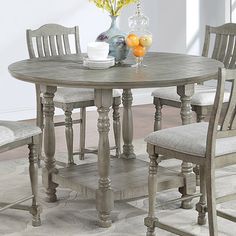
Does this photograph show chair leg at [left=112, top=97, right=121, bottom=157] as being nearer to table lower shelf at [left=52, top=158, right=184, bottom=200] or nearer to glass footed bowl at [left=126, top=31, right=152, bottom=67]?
table lower shelf at [left=52, top=158, right=184, bottom=200]

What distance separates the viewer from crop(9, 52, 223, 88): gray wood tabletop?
3.19 metres

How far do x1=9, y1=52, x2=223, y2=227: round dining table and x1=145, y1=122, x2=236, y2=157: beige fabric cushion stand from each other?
0.26 metres

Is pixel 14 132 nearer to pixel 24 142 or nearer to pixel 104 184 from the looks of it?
pixel 24 142

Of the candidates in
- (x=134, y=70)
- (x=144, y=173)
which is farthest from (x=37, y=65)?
(x=144, y=173)

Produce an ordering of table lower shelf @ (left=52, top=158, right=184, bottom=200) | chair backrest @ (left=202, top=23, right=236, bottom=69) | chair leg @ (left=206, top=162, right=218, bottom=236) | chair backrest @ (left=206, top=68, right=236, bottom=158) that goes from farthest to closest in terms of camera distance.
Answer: chair backrest @ (left=202, top=23, right=236, bottom=69)
table lower shelf @ (left=52, top=158, right=184, bottom=200)
chair leg @ (left=206, top=162, right=218, bottom=236)
chair backrest @ (left=206, top=68, right=236, bottom=158)

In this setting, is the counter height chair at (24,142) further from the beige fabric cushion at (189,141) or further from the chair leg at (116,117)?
the chair leg at (116,117)

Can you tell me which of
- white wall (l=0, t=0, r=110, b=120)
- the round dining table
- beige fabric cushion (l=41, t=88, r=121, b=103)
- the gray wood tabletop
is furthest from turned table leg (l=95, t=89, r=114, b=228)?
white wall (l=0, t=0, r=110, b=120)

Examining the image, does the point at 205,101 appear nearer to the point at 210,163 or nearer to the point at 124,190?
the point at 124,190

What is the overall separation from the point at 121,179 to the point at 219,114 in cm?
103

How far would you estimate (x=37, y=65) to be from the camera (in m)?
3.77

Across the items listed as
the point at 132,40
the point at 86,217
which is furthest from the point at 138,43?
the point at 86,217

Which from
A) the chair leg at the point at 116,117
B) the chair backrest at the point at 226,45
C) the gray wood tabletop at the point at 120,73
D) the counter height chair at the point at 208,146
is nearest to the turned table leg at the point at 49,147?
the gray wood tabletop at the point at 120,73

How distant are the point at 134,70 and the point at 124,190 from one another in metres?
0.67

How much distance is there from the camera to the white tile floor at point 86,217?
11.1 feet
